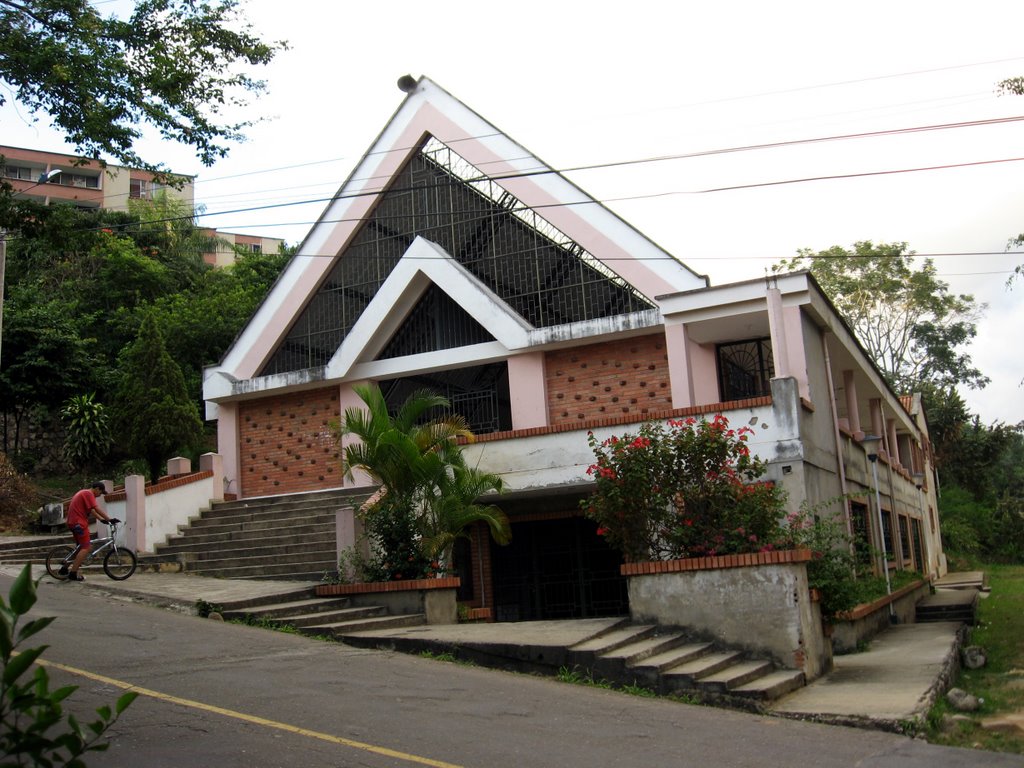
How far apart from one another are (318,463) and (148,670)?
37.5ft

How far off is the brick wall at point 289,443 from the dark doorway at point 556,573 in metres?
4.40

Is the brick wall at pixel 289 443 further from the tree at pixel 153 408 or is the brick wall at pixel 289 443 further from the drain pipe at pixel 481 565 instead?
the drain pipe at pixel 481 565

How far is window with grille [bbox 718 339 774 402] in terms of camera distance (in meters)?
17.5

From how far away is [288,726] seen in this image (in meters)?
7.04

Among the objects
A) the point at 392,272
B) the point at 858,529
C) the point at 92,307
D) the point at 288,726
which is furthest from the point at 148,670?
the point at 92,307

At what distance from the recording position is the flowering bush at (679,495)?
10641 mm

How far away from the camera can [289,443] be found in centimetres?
2061

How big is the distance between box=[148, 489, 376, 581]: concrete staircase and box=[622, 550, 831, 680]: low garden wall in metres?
5.39

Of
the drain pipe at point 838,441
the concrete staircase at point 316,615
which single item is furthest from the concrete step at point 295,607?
the drain pipe at point 838,441

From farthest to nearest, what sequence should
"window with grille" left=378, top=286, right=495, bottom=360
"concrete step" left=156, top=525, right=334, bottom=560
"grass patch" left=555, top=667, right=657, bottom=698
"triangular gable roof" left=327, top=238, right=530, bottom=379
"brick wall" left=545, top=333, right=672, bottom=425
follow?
1. "window with grille" left=378, top=286, right=495, bottom=360
2. "triangular gable roof" left=327, top=238, right=530, bottom=379
3. "brick wall" left=545, top=333, right=672, bottom=425
4. "concrete step" left=156, top=525, right=334, bottom=560
5. "grass patch" left=555, top=667, right=657, bottom=698

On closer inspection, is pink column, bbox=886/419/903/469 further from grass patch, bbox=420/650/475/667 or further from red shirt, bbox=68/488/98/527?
red shirt, bbox=68/488/98/527

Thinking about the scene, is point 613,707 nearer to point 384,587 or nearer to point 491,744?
point 491,744

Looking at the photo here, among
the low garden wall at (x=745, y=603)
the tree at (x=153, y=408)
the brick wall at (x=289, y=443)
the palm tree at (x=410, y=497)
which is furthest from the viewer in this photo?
the tree at (x=153, y=408)

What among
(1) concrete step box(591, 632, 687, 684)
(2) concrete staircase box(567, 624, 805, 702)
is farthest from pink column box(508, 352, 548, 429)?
(1) concrete step box(591, 632, 687, 684)
